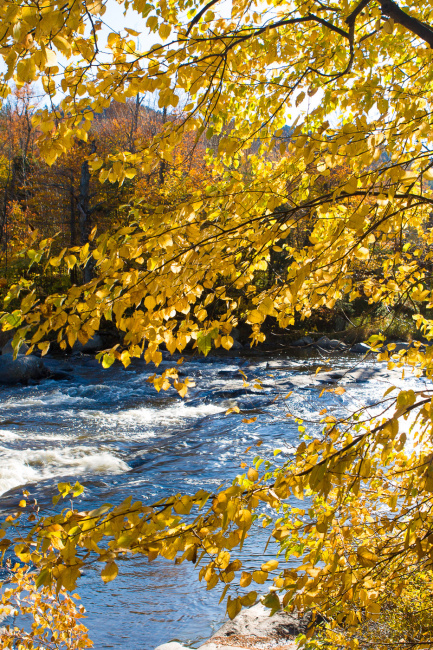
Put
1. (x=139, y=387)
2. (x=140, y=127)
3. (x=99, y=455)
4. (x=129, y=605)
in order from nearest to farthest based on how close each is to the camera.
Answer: (x=129, y=605), (x=99, y=455), (x=139, y=387), (x=140, y=127)

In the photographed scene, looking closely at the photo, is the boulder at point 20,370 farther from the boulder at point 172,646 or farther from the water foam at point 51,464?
the boulder at point 172,646

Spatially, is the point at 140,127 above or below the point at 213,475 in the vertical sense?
above

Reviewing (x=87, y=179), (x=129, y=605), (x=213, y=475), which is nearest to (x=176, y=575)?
(x=129, y=605)

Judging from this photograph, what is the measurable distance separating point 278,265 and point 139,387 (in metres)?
12.6

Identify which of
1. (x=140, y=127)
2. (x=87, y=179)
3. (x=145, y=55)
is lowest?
(x=145, y=55)

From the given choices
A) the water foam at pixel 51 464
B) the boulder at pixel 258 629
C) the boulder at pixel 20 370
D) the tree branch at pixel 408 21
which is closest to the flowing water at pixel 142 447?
the water foam at pixel 51 464

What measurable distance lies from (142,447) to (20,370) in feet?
19.3

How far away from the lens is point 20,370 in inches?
468

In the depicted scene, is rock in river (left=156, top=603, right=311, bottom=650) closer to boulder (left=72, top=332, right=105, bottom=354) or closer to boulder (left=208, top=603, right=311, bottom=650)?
boulder (left=208, top=603, right=311, bottom=650)

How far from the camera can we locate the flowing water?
372 centimetres

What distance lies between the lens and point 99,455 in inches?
277

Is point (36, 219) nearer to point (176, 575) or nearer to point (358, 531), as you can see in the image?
point (176, 575)

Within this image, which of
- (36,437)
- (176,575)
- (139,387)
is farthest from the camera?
(139,387)

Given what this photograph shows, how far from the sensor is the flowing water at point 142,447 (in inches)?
146
